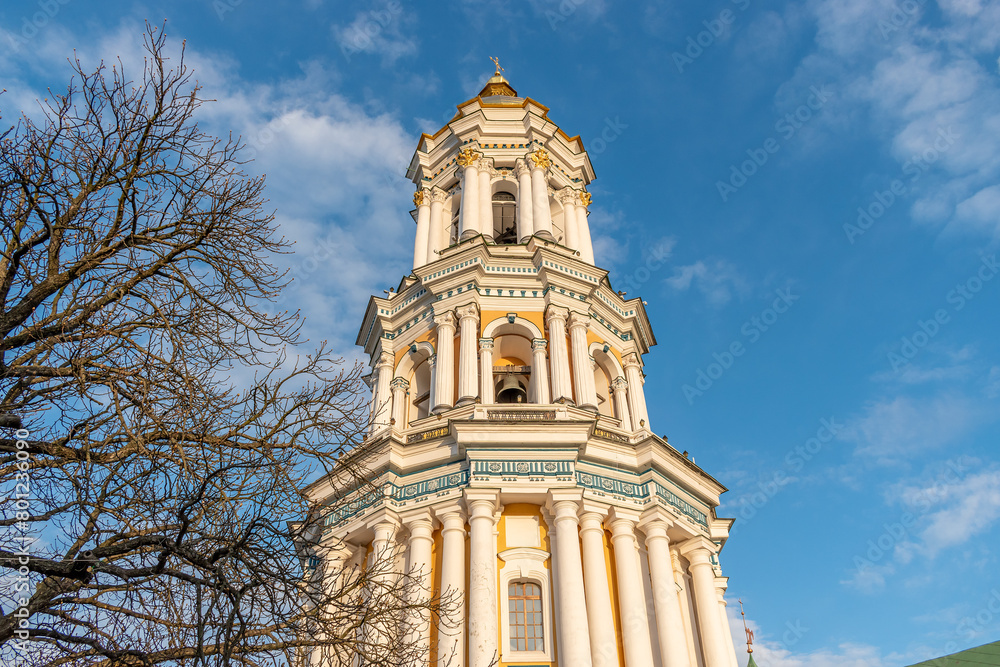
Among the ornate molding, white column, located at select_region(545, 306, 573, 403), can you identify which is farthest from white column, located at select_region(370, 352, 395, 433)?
the ornate molding

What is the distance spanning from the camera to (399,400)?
19.1 meters

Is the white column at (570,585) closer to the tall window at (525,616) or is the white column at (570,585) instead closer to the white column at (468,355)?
the tall window at (525,616)

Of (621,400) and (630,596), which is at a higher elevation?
(621,400)

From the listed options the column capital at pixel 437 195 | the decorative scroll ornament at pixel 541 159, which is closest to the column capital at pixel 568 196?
the decorative scroll ornament at pixel 541 159

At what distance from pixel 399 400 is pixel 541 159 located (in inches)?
337

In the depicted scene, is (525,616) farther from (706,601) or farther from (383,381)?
(383,381)

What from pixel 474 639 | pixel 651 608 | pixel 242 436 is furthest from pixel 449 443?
pixel 242 436

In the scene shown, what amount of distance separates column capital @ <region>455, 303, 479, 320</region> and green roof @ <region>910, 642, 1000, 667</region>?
49.2 ft

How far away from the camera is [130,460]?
6.56 metres

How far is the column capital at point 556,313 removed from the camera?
18812mm

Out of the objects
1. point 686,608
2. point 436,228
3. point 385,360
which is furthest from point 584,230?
point 686,608

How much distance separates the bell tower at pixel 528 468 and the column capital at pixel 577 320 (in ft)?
0.14

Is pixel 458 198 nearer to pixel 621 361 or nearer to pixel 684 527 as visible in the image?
pixel 621 361

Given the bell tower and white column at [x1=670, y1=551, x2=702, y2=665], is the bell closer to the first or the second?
the bell tower
